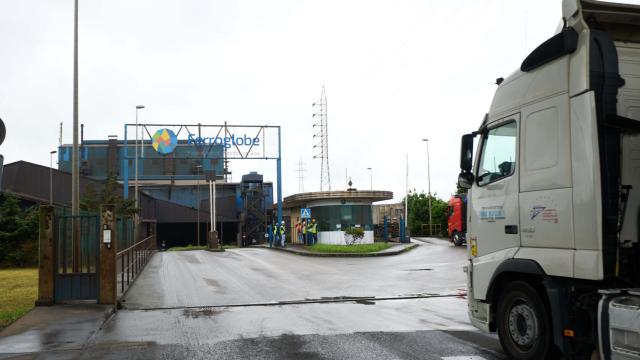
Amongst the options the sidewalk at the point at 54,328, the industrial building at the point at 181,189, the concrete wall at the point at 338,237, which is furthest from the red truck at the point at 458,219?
the sidewalk at the point at 54,328

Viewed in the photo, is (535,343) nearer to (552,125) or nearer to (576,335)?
(576,335)

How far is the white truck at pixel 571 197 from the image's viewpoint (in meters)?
5.32

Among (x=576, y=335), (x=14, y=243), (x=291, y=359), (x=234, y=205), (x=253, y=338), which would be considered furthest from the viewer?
(x=234, y=205)

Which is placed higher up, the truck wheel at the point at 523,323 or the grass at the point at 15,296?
the truck wheel at the point at 523,323

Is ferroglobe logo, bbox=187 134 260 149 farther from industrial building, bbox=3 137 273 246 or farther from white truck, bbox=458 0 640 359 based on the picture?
white truck, bbox=458 0 640 359

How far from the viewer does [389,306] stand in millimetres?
11484

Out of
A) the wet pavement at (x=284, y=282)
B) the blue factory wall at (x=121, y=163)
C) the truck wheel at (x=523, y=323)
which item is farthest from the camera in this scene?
the blue factory wall at (x=121, y=163)

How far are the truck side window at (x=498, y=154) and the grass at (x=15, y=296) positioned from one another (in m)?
7.65

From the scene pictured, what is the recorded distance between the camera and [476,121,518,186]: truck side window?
262 inches

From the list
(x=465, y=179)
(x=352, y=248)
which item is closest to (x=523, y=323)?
(x=465, y=179)

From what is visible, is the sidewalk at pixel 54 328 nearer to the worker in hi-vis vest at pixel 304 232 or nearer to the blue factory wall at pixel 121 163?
the worker in hi-vis vest at pixel 304 232

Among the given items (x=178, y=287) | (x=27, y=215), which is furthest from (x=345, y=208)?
(x=178, y=287)

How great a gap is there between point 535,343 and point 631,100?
2639 mm

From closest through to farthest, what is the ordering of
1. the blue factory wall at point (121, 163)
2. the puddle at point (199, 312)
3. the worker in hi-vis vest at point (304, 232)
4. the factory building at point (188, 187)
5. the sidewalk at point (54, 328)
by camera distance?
the sidewalk at point (54, 328) → the puddle at point (199, 312) → the worker in hi-vis vest at point (304, 232) → the factory building at point (188, 187) → the blue factory wall at point (121, 163)
